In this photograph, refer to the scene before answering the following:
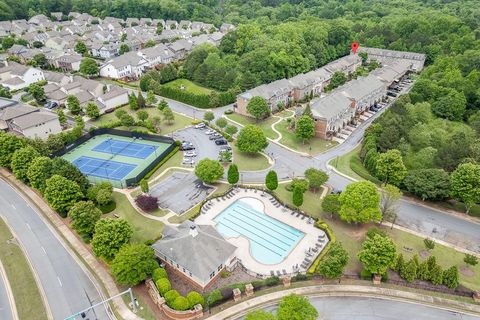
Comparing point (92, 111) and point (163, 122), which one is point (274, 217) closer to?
point (163, 122)

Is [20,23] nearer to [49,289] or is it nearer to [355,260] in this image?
[49,289]

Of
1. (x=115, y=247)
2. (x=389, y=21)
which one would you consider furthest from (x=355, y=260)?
(x=389, y=21)

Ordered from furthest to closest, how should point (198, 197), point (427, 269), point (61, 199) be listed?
1. point (198, 197)
2. point (61, 199)
3. point (427, 269)

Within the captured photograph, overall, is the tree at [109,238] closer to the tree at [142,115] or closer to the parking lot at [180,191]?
the parking lot at [180,191]

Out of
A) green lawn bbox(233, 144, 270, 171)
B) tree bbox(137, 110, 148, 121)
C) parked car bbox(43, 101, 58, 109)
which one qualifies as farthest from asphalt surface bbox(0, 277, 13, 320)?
parked car bbox(43, 101, 58, 109)

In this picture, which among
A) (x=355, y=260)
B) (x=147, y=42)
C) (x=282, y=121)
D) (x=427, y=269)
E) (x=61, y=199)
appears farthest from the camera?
(x=147, y=42)

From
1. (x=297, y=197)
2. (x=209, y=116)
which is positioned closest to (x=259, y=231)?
(x=297, y=197)

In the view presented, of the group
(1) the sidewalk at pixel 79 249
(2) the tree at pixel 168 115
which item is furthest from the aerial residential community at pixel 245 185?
(2) the tree at pixel 168 115
